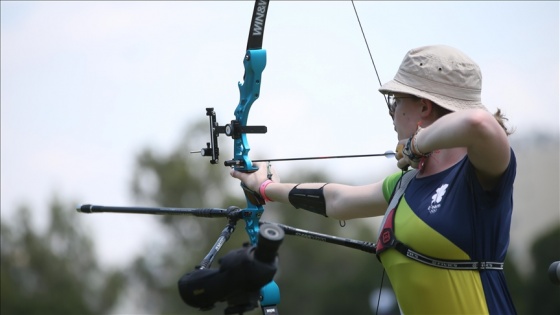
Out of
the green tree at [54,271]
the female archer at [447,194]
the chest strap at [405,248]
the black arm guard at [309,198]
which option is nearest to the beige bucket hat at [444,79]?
the female archer at [447,194]

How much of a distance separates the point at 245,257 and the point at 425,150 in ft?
2.68

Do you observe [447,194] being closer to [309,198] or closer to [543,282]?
[309,198]

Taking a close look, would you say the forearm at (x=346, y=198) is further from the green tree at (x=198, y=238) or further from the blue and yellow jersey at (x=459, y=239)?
the green tree at (x=198, y=238)

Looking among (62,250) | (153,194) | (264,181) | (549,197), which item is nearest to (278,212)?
(153,194)

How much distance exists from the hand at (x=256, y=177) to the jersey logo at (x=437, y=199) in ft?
4.11

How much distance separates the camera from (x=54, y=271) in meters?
37.2

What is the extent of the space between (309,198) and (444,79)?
107 centimetres

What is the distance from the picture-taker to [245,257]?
3.77 m

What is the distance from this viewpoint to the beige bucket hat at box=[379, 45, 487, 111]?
166 inches

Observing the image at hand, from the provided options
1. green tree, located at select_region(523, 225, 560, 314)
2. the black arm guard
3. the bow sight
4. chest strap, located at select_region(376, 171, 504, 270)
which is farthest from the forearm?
green tree, located at select_region(523, 225, 560, 314)

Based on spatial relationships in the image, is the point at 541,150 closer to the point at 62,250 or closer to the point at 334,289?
the point at 334,289

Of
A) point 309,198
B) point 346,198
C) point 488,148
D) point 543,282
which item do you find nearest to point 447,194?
point 488,148

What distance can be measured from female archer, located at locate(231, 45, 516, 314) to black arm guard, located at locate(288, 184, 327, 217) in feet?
2.02

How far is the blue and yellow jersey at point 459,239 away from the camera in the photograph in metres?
3.99
